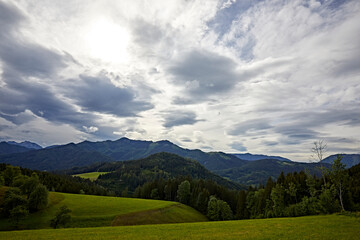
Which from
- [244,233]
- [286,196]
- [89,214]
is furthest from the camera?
[286,196]

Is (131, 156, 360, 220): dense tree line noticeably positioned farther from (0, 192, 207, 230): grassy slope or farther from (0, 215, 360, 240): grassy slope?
(0, 192, 207, 230): grassy slope

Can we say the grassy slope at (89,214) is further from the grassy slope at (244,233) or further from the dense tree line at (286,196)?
the dense tree line at (286,196)

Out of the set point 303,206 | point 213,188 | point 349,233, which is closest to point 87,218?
point 349,233

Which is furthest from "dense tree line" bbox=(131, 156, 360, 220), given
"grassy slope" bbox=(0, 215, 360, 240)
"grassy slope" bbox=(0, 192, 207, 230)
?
"grassy slope" bbox=(0, 192, 207, 230)

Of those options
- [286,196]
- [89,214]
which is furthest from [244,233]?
[286,196]

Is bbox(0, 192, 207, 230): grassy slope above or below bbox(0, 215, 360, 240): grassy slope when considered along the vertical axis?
below

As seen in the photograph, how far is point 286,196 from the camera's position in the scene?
72.4 m

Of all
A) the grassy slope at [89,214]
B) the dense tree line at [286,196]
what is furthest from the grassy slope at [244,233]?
the grassy slope at [89,214]

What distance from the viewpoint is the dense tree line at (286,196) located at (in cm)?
5141

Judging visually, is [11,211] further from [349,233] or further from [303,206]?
[303,206]

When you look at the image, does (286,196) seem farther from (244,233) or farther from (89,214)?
(89,214)

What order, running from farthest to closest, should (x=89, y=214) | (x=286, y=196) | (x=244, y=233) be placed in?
(x=286, y=196), (x=89, y=214), (x=244, y=233)

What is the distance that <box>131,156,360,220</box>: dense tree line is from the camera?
51406 mm

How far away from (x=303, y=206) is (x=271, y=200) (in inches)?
700
